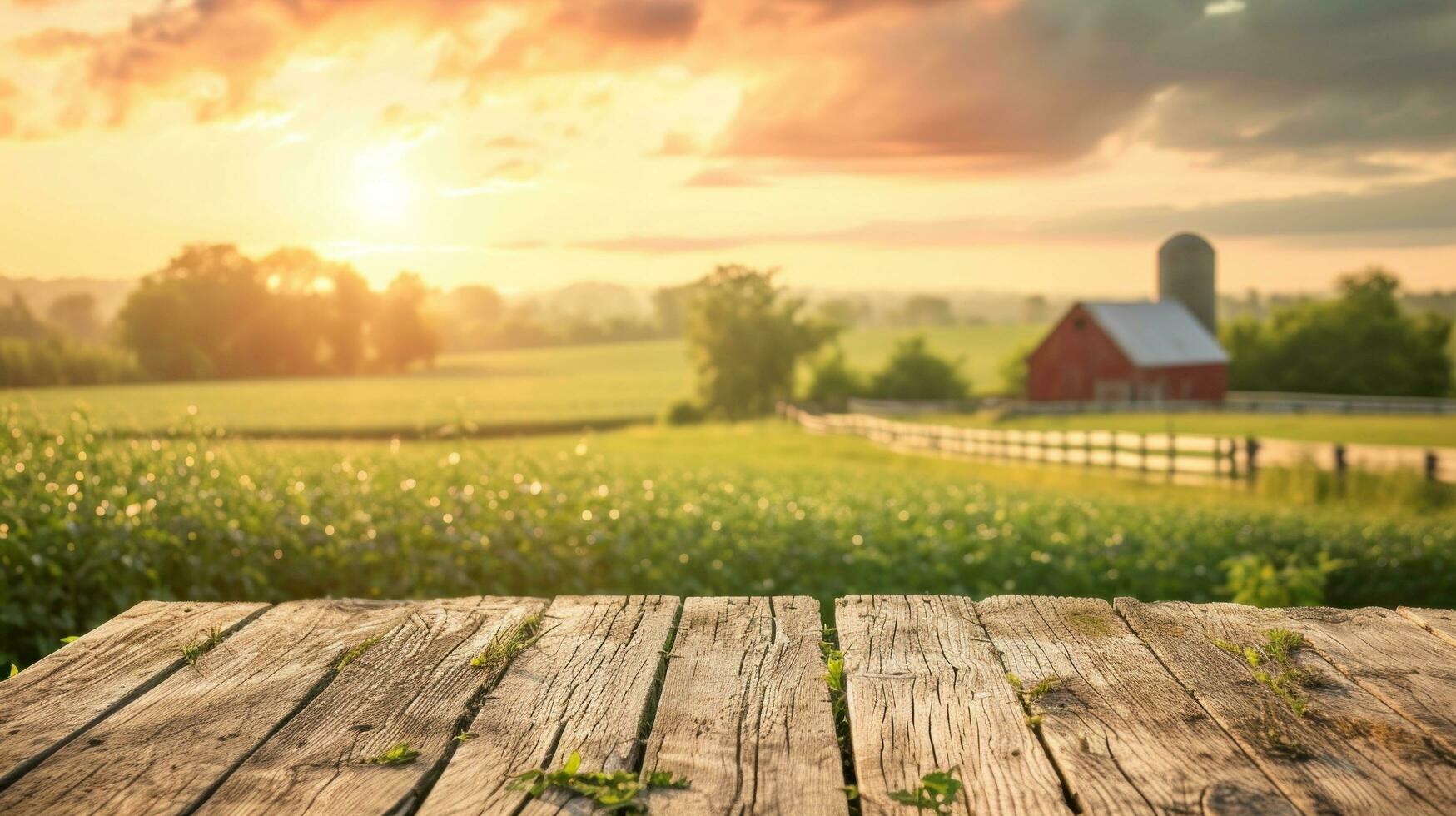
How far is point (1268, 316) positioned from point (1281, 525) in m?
46.2

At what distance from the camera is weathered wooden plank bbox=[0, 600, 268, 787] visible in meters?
2.30

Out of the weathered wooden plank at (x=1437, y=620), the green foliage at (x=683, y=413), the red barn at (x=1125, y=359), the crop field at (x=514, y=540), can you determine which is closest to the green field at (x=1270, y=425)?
the red barn at (x=1125, y=359)

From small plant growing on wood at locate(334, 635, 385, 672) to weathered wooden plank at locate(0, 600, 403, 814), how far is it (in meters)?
0.03

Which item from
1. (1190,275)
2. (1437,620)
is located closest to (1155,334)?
(1190,275)

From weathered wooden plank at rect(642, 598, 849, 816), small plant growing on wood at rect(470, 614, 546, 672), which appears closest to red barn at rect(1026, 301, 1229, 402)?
weathered wooden plank at rect(642, 598, 849, 816)

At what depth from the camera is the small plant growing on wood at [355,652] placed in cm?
272

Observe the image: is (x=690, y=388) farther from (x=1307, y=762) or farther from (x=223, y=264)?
(x=1307, y=762)

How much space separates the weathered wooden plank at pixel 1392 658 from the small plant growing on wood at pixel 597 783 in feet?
4.87

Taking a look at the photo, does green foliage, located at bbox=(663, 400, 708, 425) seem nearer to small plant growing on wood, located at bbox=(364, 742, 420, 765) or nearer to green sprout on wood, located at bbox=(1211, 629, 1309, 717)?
green sprout on wood, located at bbox=(1211, 629, 1309, 717)

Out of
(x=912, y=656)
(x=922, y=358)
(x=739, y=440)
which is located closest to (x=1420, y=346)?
(x=922, y=358)

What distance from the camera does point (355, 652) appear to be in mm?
2803

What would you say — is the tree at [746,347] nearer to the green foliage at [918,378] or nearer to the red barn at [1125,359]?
the green foliage at [918,378]

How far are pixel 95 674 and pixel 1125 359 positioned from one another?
4781cm

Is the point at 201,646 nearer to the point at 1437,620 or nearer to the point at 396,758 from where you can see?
the point at 396,758
